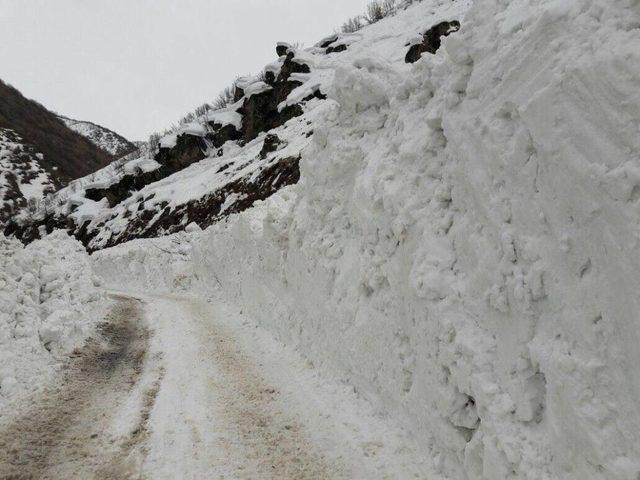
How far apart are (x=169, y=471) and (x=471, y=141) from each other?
18.4 feet

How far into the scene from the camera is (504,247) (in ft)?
13.6

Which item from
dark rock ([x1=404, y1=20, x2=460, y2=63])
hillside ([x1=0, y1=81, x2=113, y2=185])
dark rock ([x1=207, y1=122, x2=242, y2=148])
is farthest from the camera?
hillside ([x1=0, y1=81, x2=113, y2=185])

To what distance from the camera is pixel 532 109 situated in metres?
3.65

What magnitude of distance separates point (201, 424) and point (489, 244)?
5.17m

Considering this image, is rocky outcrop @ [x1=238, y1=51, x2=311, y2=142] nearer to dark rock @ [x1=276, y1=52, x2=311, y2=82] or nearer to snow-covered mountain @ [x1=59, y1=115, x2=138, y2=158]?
dark rock @ [x1=276, y1=52, x2=311, y2=82]

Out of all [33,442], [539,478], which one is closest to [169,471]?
[33,442]

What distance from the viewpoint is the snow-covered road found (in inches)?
222

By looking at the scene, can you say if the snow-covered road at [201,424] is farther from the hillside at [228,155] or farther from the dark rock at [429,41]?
the dark rock at [429,41]

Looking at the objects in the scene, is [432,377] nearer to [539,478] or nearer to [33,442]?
[539,478]

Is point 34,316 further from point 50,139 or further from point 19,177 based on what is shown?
point 50,139

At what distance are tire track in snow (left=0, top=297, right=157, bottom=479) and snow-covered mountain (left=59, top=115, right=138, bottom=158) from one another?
513ft

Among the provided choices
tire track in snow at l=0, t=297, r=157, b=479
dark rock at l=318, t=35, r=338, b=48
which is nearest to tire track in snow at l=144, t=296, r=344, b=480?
tire track in snow at l=0, t=297, r=157, b=479

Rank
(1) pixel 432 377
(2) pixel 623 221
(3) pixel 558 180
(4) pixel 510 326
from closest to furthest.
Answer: (2) pixel 623 221
(3) pixel 558 180
(4) pixel 510 326
(1) pixel 432 377

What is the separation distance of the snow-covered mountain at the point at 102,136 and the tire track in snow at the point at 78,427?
156225 millimetres
